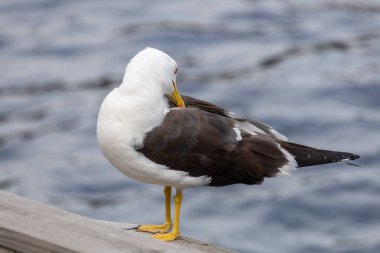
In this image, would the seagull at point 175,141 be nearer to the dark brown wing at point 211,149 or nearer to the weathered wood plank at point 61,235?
the dark brown wing at point 211,149

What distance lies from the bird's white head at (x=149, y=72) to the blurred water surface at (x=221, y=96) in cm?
613

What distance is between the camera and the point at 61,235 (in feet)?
12.9

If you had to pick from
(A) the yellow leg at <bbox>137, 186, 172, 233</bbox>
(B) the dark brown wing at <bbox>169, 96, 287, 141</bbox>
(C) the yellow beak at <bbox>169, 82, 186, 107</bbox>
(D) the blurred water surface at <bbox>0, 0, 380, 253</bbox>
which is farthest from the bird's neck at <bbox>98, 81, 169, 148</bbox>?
(D) the blurred water surface at <bbox>0, 0, 380, 253</bbox>

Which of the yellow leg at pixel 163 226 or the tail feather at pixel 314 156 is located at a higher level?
the tail feather at pixel 314 156

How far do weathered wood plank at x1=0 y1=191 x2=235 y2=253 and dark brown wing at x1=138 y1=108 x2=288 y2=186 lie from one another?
3.43 feet

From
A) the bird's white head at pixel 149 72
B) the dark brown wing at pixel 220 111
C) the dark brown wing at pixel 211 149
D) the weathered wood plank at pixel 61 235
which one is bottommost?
the weathered wood plank at pixel 61 235

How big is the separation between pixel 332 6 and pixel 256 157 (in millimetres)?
11986

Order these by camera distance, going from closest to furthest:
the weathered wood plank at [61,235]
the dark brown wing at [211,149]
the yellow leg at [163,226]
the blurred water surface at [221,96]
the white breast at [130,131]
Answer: the weathered wood plank at [61,235], the white breast at [130,131], the dark brown wing at [211,149], the yellow leg at [163,226], the blurred water surface at [221,96]

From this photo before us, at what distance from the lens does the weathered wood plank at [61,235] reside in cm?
387

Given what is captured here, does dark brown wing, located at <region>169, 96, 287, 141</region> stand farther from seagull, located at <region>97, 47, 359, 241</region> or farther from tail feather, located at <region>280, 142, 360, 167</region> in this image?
tail feather, located at <region>280, 142, 360, 167</region>

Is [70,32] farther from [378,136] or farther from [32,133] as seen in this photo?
[378,136]

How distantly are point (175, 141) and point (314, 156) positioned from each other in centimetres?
75

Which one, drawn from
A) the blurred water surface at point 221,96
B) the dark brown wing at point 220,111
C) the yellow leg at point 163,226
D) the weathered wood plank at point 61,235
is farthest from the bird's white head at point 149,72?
the blurred water surface at point 221,96

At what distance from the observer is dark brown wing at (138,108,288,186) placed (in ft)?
17.1
